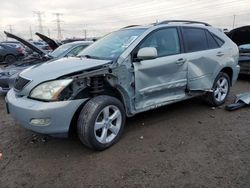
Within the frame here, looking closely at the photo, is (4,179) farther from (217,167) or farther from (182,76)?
(182,76)

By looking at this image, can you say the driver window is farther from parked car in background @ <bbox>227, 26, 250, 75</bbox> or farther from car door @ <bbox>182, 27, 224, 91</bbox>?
parked car in background @ <bbox>227, 26, 250, 75</bbox>

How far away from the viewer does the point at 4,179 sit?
3066mm

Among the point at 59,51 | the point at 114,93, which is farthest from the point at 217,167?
the point at 59,51

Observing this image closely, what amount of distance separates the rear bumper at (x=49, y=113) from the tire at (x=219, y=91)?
3.19 metres

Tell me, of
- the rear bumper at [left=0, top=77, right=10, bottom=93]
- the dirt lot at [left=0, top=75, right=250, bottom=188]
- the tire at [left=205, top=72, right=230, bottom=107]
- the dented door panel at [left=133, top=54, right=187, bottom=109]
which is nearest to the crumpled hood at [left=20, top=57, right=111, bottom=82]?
the dented door panel at [left=133, top=54, right=187, bottom=109]

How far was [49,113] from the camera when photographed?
10.6ft

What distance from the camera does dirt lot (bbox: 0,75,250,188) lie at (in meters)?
3.01

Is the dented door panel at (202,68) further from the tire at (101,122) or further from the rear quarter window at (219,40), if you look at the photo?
the tire at (101,122)

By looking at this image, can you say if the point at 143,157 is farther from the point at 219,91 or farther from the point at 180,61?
the point at 219,91

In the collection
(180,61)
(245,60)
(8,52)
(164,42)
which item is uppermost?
(164,42)

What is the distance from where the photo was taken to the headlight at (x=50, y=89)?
10.9 ft

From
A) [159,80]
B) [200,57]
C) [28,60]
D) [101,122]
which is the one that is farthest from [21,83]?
[28,60]

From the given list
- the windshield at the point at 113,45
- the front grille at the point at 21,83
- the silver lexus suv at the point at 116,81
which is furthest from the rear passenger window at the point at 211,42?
the front grille at the point at 21,83

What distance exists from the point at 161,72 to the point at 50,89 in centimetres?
185
